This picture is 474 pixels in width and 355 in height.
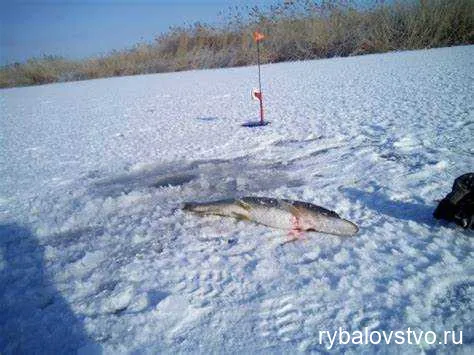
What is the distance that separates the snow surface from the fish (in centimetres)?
5

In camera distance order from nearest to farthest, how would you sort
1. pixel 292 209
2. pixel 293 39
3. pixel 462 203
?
1. pixel 462 203
2. pixel 292 209
3. pixel 293 39

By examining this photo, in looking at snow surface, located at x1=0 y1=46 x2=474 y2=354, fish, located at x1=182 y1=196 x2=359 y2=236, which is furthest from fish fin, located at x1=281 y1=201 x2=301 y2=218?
snow surface, located at x1=0 y1=46 x2=474 y2=354

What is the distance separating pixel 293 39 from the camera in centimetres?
1013

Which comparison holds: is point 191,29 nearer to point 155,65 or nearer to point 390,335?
point 155,65

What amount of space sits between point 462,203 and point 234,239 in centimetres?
98

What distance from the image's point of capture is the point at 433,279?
1477 millimetres

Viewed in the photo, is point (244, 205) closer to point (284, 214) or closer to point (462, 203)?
point (284, 214)

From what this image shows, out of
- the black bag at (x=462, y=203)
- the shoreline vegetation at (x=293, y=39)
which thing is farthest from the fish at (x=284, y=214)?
the shoreline vegetation at (x=293, y=39)

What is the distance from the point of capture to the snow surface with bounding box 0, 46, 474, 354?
1373mm

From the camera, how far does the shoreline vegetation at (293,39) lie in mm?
8859

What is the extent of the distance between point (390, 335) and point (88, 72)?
1299 cm

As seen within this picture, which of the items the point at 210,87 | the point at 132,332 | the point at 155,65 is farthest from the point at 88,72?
the point at 132,332

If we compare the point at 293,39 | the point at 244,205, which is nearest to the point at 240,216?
the point at 244,205

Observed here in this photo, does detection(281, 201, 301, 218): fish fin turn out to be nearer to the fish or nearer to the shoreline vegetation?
the fish
